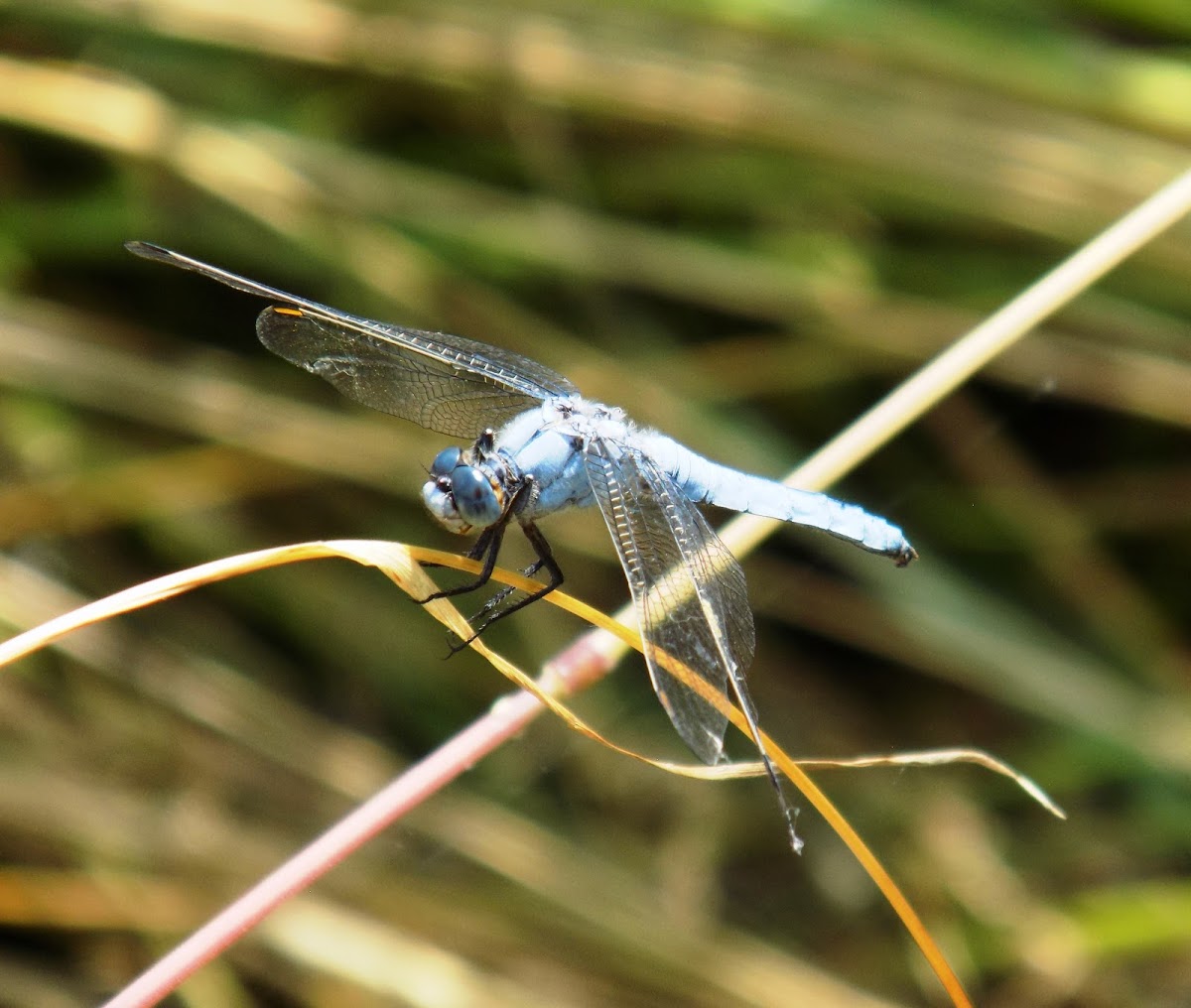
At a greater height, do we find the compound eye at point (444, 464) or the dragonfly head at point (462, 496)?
the compound eye at point (444, 464)

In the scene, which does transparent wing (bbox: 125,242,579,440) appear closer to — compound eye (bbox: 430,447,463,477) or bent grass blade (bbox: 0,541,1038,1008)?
compound eye (bbox: 430,447,463,477)

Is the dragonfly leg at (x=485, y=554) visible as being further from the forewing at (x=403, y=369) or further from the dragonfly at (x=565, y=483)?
the forewing at (x=403, y=369)

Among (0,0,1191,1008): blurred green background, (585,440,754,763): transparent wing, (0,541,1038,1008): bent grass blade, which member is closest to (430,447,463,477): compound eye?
(585,440,754,763): transparent wing

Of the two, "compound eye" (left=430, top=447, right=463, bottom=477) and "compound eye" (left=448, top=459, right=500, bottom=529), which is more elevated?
"compound eye" (left=430, top=447, right=463, bottom=477)

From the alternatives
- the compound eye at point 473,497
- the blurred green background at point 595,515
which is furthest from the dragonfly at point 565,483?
the blurred green background at point 595,515

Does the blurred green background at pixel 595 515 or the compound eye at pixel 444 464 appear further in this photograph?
the blurred green background at pixel 595 515

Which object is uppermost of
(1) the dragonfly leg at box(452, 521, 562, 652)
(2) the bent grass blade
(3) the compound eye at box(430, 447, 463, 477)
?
(3) the compound eye at box(430, 447, 463, 477)

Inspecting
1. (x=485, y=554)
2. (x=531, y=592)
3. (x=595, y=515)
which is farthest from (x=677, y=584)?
(x=595, y=515)
